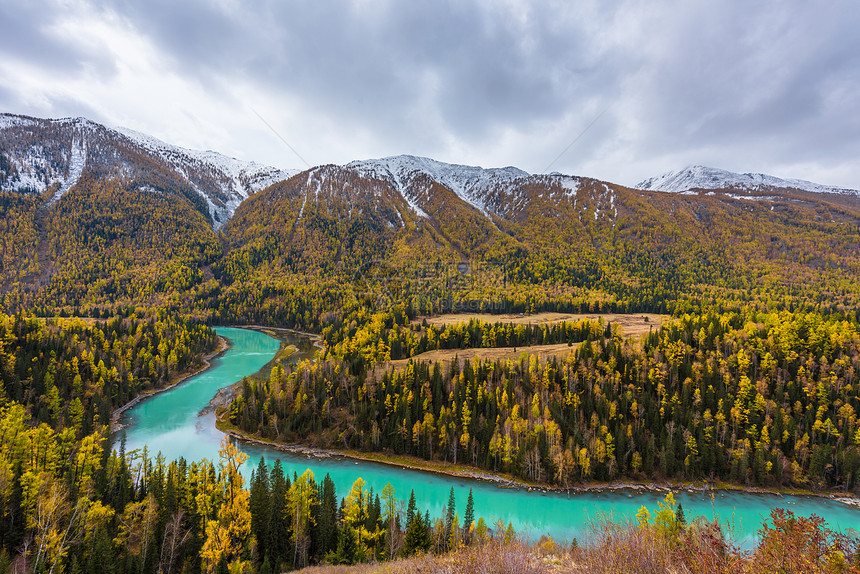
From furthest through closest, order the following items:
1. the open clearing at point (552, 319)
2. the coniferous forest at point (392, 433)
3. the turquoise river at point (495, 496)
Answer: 1. the open clearing at point (552, 319)
2. the turquoise river at point (495, 496)
3. the coniferous forest at point (392, 433)

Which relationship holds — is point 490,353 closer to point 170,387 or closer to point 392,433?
point 392,433

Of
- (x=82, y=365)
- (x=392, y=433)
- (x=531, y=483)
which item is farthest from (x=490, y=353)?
(x=82, y=365)

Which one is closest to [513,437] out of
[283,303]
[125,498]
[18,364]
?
[125,498]

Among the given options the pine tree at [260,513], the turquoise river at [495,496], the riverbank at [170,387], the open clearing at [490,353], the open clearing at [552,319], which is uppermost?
the open clearing at [552,319]

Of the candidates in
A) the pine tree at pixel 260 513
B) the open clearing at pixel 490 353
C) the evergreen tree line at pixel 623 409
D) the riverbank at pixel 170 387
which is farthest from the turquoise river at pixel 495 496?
the open clearing at pixel 490 353

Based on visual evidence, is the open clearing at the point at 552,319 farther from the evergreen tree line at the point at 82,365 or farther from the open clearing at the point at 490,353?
the evergreen tree line at the point at 82,365

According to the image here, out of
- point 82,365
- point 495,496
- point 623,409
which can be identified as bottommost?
point 495,496
